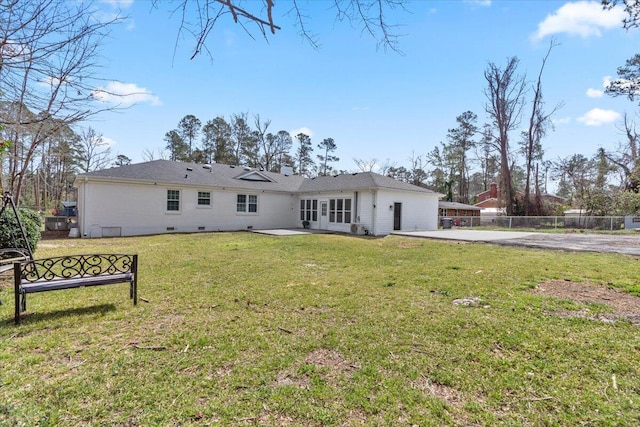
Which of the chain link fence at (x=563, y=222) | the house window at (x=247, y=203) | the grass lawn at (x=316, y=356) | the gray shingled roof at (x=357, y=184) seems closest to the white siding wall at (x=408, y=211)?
the gray shingled roof at (x=357, y=184)

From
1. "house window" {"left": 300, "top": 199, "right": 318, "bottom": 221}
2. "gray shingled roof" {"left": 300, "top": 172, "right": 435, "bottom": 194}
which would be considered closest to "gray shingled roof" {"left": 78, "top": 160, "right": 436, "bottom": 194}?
"gray shingled roof" {"left": 300, "top": 172, "right": 435, "bottom": 194}

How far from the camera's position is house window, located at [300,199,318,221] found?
19806 mm

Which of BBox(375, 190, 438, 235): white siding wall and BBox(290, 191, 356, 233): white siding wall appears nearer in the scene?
BBox(375, 190, 438, 235): white siding wall

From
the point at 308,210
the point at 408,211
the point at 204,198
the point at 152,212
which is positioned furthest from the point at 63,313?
A: the point at 408,211

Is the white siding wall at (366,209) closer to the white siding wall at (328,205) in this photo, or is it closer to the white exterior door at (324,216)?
the white siding wall at (328,205)

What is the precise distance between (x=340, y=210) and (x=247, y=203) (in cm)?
598

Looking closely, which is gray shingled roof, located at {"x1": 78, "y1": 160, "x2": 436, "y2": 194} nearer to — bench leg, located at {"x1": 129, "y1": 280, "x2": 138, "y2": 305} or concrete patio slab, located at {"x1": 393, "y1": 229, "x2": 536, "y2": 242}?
concrete patio slab, located at {"x1": 393, "y1": 229, "x2": 536, "y2": 242}

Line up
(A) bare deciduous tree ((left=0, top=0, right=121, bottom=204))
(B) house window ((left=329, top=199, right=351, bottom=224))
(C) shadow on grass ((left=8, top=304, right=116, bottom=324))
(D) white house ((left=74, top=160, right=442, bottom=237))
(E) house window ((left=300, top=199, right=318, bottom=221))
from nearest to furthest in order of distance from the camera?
(A) bare deciduous tree ((left=0, top=0, right=121, bottom=204)) < (C) shadow on grass ((left=8, top=304, right=116, bottom=324)) < (D) white house ((left=74, top=160, right=442, bottom=237)) < (B) house window ((left=329, top=199, right=351, bottom=224)) < (E) house window ((left=300, top=199, right=318, bottom=221))

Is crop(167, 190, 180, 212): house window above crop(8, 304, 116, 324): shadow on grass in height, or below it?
above

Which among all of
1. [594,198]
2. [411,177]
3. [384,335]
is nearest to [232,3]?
[384,335]

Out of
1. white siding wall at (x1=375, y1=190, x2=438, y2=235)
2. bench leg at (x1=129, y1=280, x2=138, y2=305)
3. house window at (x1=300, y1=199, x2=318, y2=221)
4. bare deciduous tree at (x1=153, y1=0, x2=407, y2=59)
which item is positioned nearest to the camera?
bare deciduous tree at (x1=153, y1=0, x2=407, y2=59)

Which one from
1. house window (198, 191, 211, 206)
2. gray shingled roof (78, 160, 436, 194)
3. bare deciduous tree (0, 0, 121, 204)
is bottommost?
house window (198, 191, 211, 206)

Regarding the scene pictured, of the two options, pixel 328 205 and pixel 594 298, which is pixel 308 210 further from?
pixel 594 298

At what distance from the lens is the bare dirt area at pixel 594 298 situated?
4.07 m
